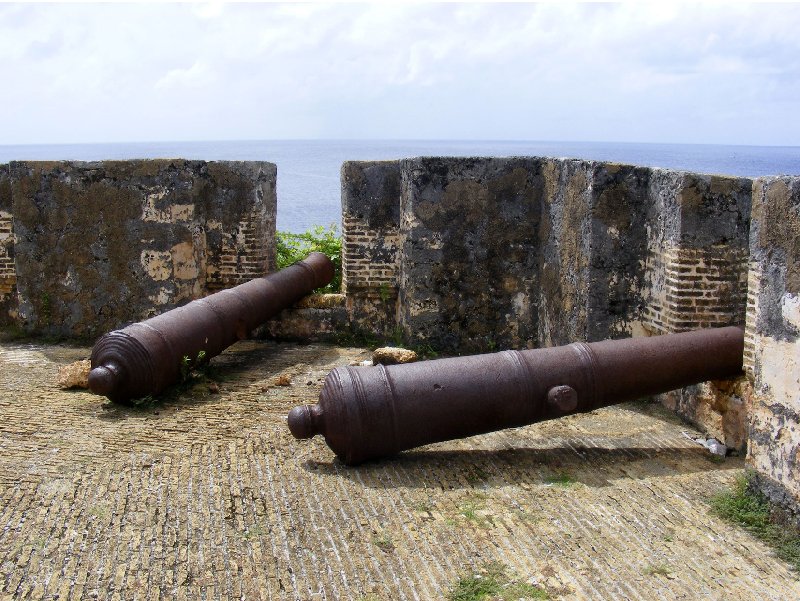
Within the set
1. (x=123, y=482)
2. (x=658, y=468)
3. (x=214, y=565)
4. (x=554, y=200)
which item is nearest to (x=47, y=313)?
(x=123, y=482)

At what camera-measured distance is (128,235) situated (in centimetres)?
882

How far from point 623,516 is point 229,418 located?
3047 mm

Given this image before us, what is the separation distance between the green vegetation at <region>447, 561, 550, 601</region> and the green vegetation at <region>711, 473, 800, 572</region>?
4.32 ft

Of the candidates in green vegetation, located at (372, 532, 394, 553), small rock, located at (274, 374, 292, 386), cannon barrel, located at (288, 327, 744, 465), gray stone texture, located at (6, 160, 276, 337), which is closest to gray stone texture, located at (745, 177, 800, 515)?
cannon barrel, located at (288, 327, 744, 465)

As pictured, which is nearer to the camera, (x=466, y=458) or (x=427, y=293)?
(x=466, y=458)

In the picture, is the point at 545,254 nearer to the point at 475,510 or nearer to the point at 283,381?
the point at 283,381

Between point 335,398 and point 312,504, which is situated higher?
point 335,398

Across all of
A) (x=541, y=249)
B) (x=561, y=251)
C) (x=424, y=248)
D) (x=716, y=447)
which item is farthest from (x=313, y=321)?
(x=716, y=447)

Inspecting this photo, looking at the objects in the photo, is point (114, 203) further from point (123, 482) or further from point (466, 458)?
point (466, 458)

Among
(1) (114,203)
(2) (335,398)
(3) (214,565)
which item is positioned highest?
(1) (114,203)

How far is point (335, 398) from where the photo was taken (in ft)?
16.5

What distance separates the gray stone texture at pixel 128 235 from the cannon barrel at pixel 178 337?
2.72 ft

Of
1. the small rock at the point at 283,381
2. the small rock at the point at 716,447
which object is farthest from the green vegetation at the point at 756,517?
the small rock at the point at 283,381

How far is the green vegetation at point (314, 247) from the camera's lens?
10.5 metres
